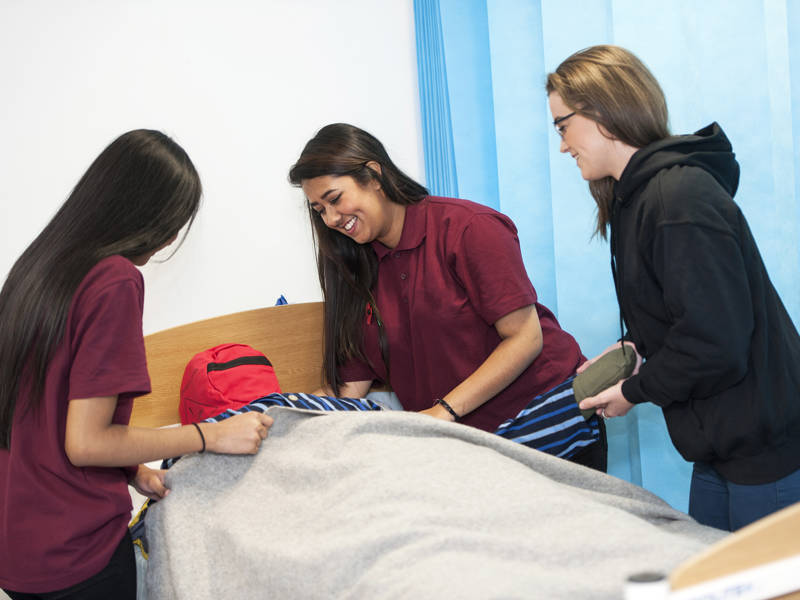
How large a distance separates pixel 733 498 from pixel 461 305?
2.20ft

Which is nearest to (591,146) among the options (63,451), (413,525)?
(413,525)

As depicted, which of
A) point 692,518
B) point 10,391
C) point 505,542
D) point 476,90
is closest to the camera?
point 505,542

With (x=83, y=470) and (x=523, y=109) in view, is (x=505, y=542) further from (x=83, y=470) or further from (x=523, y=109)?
(x=523, y=109)

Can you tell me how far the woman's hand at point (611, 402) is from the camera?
50.9 inches

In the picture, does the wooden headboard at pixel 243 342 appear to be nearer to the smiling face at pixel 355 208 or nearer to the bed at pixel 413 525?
the smiling face at pixel 355 208

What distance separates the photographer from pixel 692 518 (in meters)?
1.25

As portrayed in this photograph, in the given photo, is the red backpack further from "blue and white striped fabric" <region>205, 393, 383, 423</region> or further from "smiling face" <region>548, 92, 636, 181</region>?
"smiling face" <region>548, 92, 636, 181</region>

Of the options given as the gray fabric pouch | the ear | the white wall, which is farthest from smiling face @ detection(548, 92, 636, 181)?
the white wall

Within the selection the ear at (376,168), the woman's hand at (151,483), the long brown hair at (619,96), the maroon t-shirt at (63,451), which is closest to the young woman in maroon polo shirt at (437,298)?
the ear at (376,168)

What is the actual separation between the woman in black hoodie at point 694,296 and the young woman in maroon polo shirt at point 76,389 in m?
0.77

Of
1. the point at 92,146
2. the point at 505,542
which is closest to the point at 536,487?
the point at 505,542

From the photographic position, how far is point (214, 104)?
238 centimetres

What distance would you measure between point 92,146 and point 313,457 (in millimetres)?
1399

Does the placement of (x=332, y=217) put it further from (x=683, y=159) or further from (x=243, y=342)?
(x=683, y=159)
